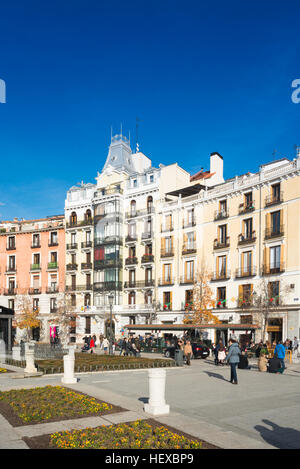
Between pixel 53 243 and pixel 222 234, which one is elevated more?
pixel 222 234

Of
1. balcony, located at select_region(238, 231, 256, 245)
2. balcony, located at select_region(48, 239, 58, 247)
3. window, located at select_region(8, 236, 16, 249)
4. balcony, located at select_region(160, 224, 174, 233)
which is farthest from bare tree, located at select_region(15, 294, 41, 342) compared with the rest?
balcony, located at select_region(238, 231, 256, 245)

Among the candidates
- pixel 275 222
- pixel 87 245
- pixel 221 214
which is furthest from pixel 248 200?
pixel 87 245

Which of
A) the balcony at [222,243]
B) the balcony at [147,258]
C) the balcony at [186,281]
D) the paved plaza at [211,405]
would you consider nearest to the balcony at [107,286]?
the balcony at [147,258]

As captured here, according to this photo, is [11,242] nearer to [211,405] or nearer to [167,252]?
[167,252]

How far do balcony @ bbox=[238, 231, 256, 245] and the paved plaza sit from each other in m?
21.2

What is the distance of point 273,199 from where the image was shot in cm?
4047

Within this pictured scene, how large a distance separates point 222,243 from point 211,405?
3337 centimetres

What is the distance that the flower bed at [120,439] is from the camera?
7867mm

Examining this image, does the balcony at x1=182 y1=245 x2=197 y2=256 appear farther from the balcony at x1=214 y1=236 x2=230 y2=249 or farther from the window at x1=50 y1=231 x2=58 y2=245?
the window at x1=50 y1=231 x2=58 y2=245

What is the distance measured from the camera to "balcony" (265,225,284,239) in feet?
129

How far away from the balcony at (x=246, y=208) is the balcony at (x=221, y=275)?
5974 mm

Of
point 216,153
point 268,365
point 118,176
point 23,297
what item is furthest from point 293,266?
point 23,297

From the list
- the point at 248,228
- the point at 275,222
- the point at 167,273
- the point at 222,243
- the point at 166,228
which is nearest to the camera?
the point at 275,222
